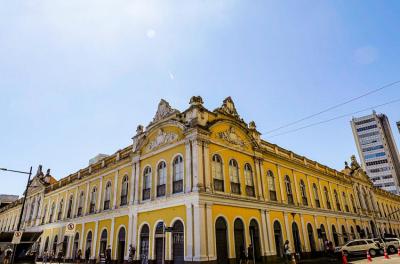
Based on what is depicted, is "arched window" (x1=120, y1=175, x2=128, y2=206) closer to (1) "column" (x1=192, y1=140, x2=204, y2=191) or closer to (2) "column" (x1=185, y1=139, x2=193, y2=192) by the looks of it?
(2) "column" (x1=185, y1=139, x2=193, y2=192)

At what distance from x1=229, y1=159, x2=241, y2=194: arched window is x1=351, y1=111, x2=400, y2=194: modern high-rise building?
78336 millimetres

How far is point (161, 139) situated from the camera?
19578mm

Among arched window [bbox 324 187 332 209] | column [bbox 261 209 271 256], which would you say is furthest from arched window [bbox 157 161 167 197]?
arched window [bbox 324 187 332 209]

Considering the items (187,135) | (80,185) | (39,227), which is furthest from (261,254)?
(39,227)

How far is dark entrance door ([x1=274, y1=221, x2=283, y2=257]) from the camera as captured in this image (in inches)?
782

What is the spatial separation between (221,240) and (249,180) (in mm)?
5375

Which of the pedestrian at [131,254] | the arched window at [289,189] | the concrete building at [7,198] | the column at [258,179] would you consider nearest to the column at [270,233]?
the column at [258,179]

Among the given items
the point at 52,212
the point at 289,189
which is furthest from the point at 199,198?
the point at 52,212

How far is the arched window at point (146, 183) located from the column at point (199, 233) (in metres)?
5.44

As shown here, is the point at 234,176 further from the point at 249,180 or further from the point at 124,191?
the point at 124,191

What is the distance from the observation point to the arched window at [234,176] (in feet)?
59.7

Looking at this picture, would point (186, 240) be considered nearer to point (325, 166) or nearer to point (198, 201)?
point (198, 201)

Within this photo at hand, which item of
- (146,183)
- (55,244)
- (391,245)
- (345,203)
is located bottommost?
(391,245)

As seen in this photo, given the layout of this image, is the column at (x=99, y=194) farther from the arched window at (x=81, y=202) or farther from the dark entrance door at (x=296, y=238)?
the dark entrance door at (x=296, y=238)
